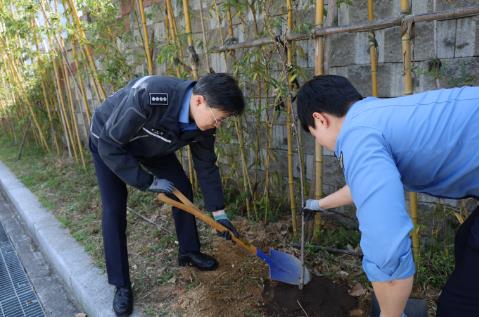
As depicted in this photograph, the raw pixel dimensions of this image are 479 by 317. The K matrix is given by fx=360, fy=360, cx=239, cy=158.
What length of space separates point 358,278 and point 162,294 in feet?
4.52

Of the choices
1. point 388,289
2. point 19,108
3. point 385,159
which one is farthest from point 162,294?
point 19,108

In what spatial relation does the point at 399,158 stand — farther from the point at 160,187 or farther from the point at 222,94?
the point at 160,187

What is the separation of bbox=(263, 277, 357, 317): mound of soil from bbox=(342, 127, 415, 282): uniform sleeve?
1.26 metres

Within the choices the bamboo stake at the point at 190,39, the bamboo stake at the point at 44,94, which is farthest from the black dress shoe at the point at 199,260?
the bamboo stake at the point at 44,94

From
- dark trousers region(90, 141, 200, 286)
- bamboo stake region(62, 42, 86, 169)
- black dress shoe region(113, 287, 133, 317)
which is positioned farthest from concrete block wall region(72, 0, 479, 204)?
bamboo stake region(62, 42, 86, 169)

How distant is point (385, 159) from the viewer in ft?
3.44

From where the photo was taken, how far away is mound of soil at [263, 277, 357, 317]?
7.20 feet

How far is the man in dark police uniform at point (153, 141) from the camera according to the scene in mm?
2027

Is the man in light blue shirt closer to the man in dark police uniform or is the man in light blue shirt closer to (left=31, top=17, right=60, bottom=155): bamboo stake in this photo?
the man in dark police uniform

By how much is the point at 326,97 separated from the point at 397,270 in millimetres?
618

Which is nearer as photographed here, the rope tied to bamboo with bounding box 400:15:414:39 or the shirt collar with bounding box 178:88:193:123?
the rope tied to bamboo with bounding box 400:15:414:39

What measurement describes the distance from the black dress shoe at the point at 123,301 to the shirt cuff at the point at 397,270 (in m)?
1.81

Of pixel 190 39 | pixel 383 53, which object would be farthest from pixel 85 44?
pixel 383 53

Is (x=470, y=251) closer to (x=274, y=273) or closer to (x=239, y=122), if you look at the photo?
(x=274, y=273)
